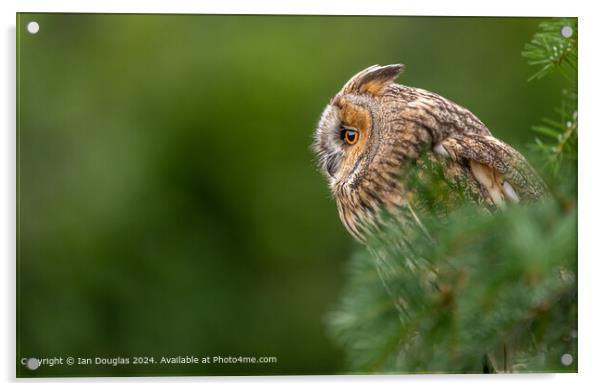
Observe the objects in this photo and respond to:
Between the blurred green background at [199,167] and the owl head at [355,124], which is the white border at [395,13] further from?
the owl head at [355,124]

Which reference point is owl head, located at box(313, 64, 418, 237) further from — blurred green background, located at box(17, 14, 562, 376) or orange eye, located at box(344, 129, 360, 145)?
blurred green background, located at box(17, 14, 562, 376)

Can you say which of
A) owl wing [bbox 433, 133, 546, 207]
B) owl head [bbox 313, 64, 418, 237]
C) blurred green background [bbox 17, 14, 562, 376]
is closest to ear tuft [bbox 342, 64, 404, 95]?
owl head [bbox 313, 64, 418, 237]

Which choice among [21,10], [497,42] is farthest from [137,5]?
[497,42]

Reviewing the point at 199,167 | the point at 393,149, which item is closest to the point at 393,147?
the point at 393,149

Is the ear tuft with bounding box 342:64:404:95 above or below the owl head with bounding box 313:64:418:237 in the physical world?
above

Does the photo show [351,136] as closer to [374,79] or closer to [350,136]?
[350,136]

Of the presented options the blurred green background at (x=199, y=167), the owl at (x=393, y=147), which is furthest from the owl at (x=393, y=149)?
the blurred green background at (x=199, y=167)

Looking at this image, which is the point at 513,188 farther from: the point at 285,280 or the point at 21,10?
the point at 21,10
